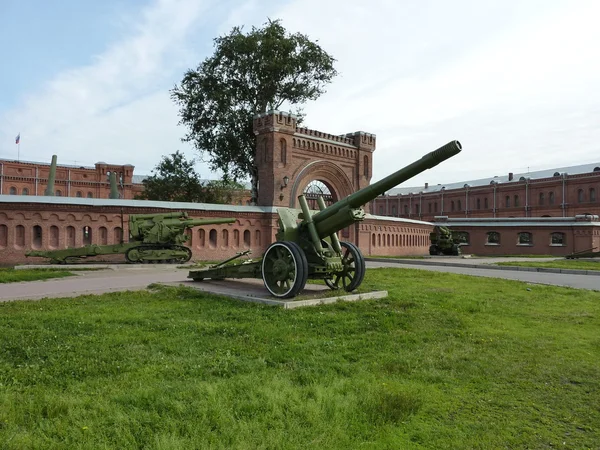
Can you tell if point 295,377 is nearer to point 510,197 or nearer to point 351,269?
point 351,269

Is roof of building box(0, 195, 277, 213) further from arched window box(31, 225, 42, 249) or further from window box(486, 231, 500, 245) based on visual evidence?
window box(486, 231, 500, 245)

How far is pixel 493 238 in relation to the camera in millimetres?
37875

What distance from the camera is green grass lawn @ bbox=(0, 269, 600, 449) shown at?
3279mm

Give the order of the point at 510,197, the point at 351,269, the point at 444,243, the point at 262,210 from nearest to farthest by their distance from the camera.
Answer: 1. the point at 351,269
2. the point at 262,210
3. the point at 444,243
4. the point at 510,197

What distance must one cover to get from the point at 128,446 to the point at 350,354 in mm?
2701

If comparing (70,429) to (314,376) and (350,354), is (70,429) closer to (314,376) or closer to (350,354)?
(314,376)

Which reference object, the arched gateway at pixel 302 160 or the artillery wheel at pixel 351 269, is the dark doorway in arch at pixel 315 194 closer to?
the arched gateway at pixel 302 160

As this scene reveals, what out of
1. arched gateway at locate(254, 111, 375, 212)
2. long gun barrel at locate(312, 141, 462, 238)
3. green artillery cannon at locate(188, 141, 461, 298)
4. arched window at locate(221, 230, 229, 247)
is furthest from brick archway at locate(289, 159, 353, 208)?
long gun barrel at locate(312, 141, 462, 238)

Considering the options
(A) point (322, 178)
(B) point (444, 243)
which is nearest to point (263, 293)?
(A) point (322, 178)

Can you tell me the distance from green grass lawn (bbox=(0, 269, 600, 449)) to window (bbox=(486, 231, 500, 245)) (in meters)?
31.8

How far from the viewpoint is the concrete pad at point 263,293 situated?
A: 7895 millimetres

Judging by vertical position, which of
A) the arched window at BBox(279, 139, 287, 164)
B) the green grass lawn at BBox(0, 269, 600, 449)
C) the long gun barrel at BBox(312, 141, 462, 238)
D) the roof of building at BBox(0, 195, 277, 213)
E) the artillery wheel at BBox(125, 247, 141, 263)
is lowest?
the green grass lawn at BBox(0, 269, 600, 449)

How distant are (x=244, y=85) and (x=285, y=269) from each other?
25.0 meters

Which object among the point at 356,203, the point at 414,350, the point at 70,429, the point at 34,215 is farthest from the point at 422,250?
the point at 70,429
